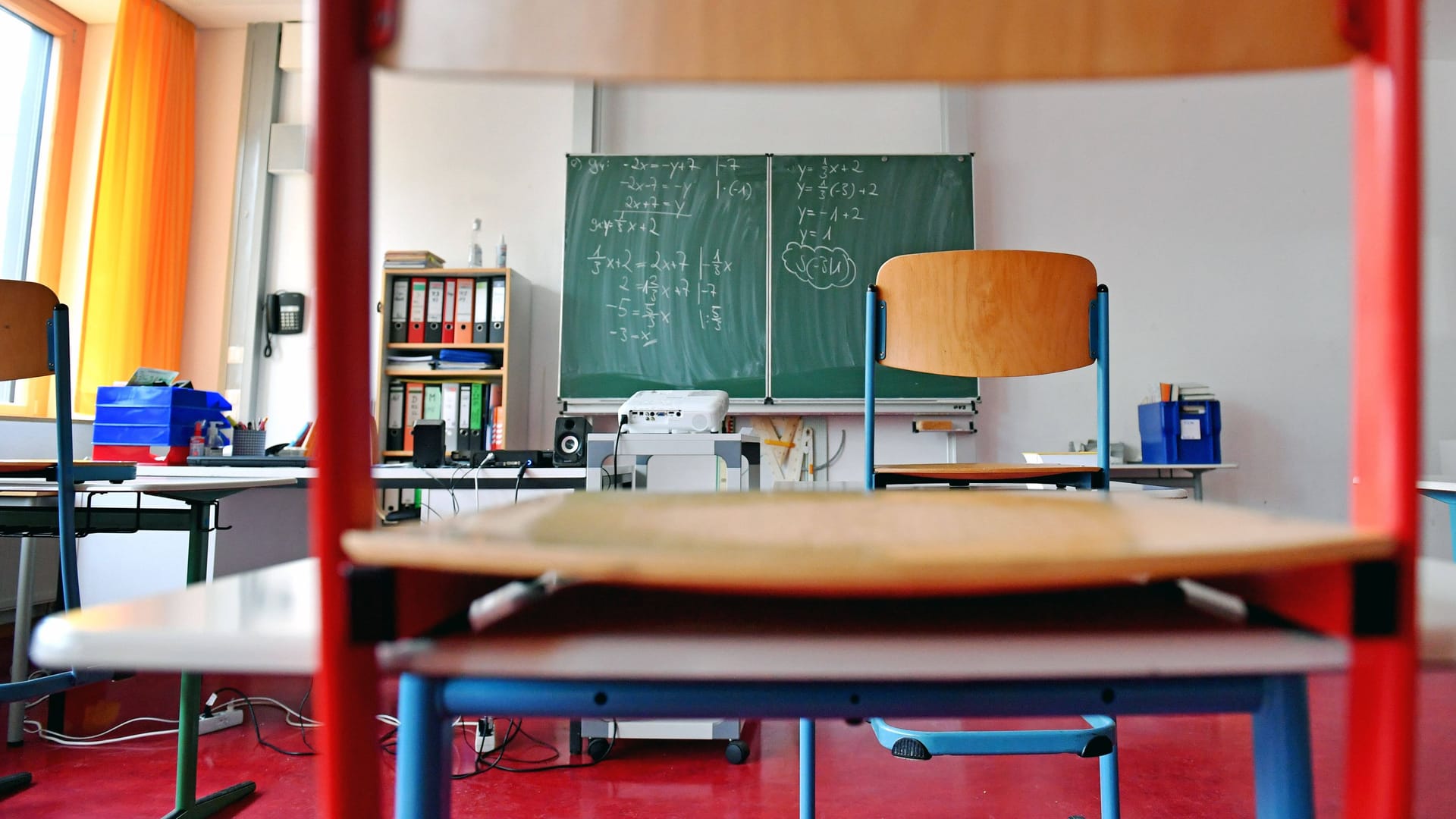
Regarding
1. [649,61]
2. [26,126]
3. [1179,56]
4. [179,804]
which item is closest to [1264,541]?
[1179,56]

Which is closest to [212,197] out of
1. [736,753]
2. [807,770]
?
[736,753]

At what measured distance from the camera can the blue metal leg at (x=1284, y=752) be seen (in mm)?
437

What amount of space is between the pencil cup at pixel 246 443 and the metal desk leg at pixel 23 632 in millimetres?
827

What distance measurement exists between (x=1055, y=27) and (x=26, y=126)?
5.14 meters

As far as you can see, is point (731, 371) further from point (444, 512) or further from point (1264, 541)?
point (1264, 541)

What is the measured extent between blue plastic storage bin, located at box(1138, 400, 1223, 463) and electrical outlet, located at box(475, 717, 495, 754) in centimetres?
310

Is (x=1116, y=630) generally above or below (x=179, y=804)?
above

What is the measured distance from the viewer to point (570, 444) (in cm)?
271

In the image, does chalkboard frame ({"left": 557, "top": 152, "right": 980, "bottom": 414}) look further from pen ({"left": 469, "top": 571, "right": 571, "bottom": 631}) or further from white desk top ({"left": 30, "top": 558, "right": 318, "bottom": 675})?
white desk top ({"left": 30, "top": 558, "right": 318, "bottom": 675})

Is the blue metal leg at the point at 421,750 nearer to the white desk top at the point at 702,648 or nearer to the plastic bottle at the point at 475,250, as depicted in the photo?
the white desk top at the point at 702,648

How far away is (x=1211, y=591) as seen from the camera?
1.54ft

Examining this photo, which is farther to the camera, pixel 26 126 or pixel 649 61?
pixel 26 126

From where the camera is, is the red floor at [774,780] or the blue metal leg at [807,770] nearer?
the blue metal leg at [807,770]

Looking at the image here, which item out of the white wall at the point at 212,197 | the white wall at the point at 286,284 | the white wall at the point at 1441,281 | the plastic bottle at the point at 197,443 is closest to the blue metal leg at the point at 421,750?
the plastic bottle at the point at 197,443
